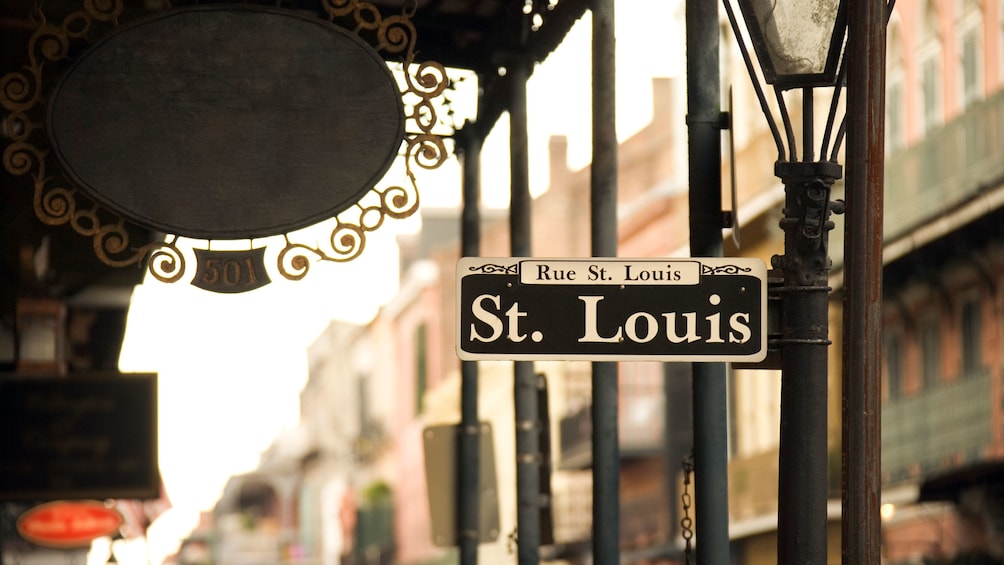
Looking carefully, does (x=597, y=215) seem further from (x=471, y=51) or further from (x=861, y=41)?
(x=861, y=41)

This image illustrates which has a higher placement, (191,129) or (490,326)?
(191,129)

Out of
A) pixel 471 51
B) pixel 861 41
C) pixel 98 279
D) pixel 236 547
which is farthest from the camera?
pixel 236 547

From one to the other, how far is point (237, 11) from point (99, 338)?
30.2 ft

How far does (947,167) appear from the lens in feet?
76.5

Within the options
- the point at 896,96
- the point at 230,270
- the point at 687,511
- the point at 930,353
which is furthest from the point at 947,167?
the point at 230,270

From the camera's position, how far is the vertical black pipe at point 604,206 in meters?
7.31

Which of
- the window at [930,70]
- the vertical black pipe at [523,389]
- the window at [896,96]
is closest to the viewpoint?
the vertical black pipe at [523,389]

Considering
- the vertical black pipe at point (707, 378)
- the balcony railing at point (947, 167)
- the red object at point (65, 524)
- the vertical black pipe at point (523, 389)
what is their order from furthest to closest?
the balcony railing at point (947, 167)
the red object at point (65, 524)
the vertical black pipe at point (523, 389)
the vertical black pipe at point (707, 378)

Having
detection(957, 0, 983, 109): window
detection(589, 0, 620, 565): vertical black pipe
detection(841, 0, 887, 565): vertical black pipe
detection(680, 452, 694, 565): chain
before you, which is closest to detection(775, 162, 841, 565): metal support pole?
detection(841, 0, 887, 565): vertical black pipe

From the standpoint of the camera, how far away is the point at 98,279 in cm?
1273

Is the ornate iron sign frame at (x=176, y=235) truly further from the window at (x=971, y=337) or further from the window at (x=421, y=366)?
the window at (x=421, y=366)

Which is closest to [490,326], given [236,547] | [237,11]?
[237,11]

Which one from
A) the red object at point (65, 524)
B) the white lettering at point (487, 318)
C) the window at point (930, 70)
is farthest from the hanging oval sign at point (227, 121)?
the window at point (930, 70)

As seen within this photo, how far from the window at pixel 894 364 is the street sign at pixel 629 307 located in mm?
21579
